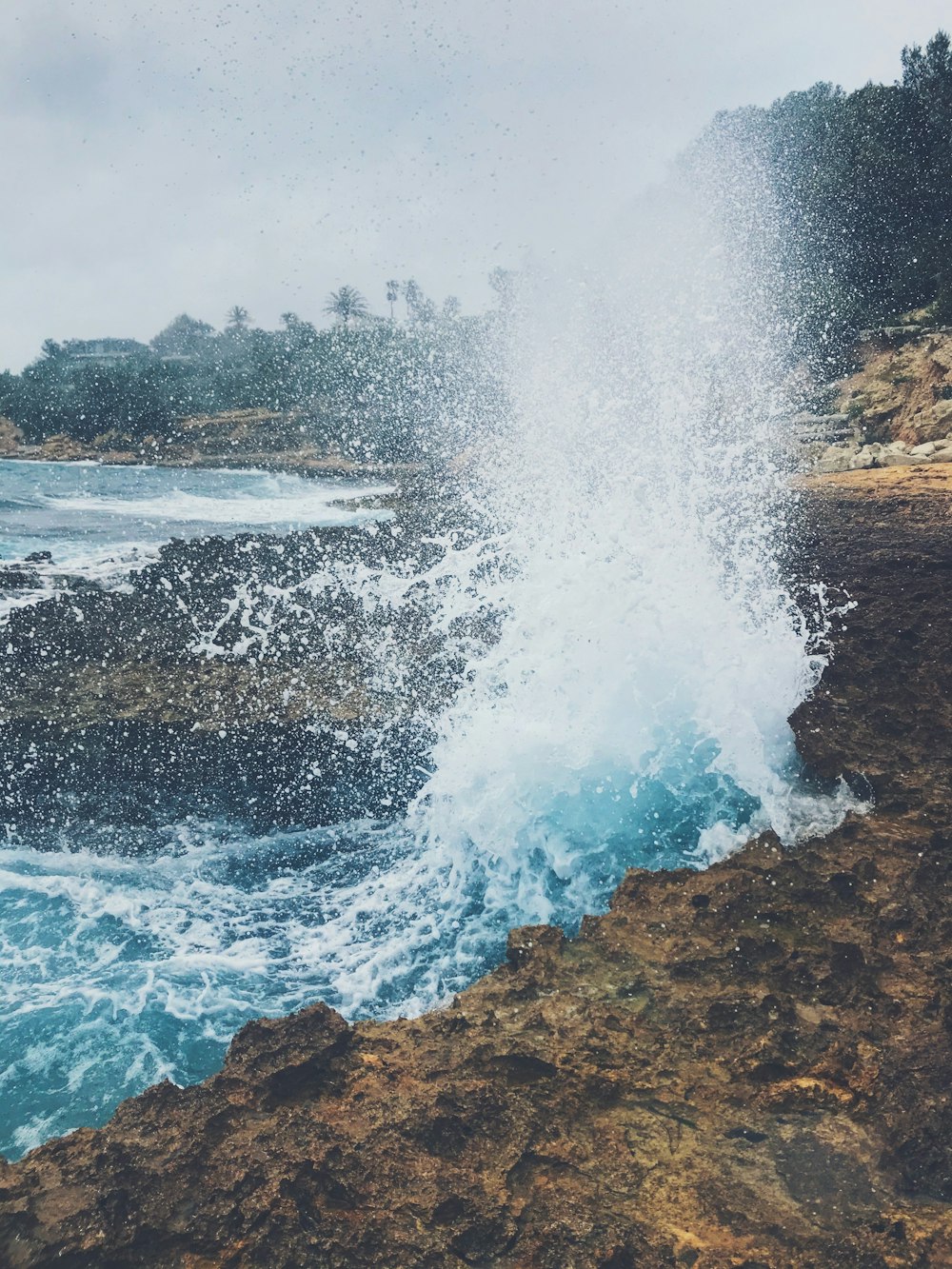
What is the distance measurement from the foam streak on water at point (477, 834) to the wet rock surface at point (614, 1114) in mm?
829

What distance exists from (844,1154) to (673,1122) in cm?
58

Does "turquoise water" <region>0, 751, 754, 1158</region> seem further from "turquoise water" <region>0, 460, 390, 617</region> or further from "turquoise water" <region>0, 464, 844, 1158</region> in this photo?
"turquoise water" <region>0, 460, 390, 617</region>

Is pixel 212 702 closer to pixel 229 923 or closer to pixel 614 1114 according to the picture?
pixel 229 923

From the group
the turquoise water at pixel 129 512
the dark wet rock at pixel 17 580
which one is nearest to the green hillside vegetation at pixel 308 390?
Answer: the turquoise water at pixel 129 512

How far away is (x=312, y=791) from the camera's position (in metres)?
6.04

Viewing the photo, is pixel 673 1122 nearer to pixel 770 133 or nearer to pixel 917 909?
pixel 917 909

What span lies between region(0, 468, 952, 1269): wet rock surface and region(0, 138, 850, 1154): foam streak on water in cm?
83

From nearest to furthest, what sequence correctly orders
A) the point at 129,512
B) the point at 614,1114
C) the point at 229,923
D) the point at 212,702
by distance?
the point at 614,1114, the point at 229,923, the point at 212,702, the point at 129,512

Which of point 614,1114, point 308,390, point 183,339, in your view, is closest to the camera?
point 614,1114

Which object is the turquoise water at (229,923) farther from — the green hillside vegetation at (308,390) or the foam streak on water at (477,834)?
the green hillside vegetation at (308,390)

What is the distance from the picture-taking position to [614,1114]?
109 inches

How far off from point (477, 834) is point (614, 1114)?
8.66ft

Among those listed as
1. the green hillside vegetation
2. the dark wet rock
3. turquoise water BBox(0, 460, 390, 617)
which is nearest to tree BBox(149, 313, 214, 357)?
the green hillside vegetation

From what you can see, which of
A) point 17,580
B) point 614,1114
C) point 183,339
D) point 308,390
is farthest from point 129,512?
point 183,339
